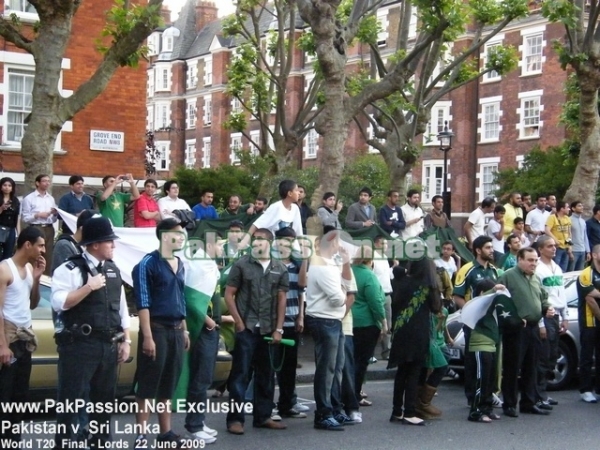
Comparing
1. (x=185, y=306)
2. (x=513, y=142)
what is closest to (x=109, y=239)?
(x=185, y=306)

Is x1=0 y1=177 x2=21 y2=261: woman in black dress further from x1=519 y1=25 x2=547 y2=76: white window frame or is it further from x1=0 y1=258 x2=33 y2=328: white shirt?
x1=519 y1=25 x2=547 y2=76: white window frame

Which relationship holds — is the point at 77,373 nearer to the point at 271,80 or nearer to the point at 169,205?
the point at 169,205

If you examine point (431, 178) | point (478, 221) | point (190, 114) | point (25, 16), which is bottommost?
point (478, 221)

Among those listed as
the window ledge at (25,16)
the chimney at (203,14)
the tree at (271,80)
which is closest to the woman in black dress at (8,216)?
the window ledge at (25,16)

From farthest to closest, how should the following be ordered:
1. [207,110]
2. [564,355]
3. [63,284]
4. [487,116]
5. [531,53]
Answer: [207,110], [487,116], [531,53], [564,355], [63,284]

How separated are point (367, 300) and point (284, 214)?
1471 mm

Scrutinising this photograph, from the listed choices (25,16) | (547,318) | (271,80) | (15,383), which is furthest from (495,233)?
(25,16)

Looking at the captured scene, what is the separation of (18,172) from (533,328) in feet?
51.4

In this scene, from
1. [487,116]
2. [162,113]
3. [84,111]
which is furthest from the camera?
[162,113]

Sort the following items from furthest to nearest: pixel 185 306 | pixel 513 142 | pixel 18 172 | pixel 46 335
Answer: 1. pixel 513 142
2. pixel 18 172
3. pixel 46 335
4. pixel 185 306

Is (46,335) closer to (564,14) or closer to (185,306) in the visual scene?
(185,306)

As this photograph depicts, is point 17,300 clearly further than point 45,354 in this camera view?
No

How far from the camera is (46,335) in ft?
32.3

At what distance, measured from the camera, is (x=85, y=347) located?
7504mm
